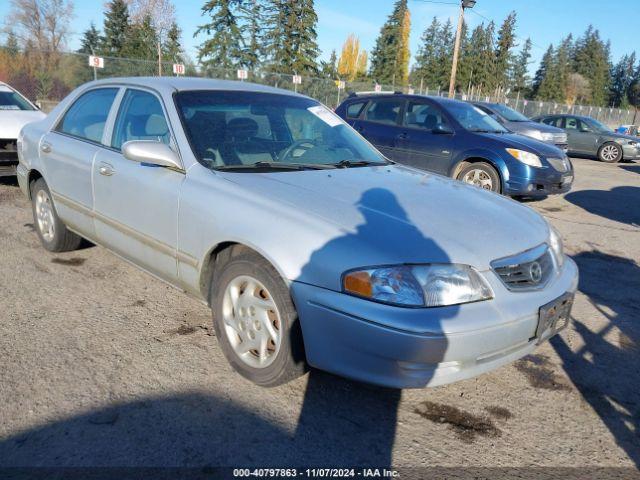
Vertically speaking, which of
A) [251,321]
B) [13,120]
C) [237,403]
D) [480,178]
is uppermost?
[13,120]

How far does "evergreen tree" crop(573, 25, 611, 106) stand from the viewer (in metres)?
96.1

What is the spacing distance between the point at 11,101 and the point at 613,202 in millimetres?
10325

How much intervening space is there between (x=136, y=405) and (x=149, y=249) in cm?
111

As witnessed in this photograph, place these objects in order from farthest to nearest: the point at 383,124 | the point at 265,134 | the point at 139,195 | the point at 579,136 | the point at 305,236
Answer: the point at 579,136, the point at 383,124, the point at 265,134, the point at 139,195, the point at 305,236

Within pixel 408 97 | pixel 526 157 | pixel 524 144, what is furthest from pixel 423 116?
pixel 526 157

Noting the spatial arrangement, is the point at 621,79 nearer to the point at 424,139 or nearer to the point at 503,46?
the point at 503,46

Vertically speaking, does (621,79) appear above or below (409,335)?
above

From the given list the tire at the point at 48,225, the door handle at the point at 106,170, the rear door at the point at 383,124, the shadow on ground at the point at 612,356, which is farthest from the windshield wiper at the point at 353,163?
the rear door at the point at 383,124

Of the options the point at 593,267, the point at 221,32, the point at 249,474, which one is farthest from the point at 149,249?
the point at 221,32

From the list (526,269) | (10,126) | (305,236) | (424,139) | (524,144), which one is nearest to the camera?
(305,236)

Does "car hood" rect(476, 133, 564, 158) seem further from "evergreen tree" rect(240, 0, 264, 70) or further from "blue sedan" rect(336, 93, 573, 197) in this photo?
"evergreen tree" rect(240, 0, 264, 70)

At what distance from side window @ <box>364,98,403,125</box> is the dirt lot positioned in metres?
5.43

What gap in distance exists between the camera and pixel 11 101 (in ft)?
28.6

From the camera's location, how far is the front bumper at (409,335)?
2.31 metres
